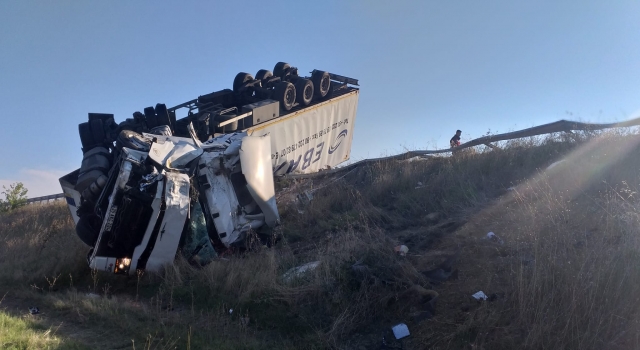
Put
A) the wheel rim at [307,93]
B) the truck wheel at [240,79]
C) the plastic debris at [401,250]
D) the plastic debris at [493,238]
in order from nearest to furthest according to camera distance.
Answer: the plastic debris at [493,238], the plastic debris at [401,250], the truck wheel at [240,79], the wheel rim at [307,93]

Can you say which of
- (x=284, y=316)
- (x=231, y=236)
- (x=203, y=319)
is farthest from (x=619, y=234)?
(x=231, y=236)

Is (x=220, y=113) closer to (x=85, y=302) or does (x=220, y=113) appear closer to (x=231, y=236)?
(x=231, y=236)

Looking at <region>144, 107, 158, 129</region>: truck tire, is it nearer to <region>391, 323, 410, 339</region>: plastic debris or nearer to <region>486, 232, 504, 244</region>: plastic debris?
<region>486, 232, 504, 244</region>: plastic debris

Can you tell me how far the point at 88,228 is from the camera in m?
6.69

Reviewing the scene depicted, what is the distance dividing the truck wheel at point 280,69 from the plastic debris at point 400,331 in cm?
992

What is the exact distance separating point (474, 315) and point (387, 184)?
513 cm

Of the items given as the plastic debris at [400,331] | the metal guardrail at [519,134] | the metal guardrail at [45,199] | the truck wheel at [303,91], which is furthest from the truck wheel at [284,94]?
the metal guardrail at [45,199]

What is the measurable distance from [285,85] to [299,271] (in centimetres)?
705

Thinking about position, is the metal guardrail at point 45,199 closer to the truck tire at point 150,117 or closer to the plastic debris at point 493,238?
the truck tire at point 150,117

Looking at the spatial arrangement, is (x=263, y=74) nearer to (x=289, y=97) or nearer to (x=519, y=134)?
(x=289, y=97)

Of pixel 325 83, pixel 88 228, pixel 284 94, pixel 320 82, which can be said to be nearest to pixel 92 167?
pixel 88 228

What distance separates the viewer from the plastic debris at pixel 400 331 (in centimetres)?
415

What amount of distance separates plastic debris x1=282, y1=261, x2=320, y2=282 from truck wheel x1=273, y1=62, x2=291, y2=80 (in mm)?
8380

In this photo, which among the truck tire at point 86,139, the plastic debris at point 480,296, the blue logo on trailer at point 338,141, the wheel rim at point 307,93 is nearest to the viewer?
the plastic debris at point 480,296
